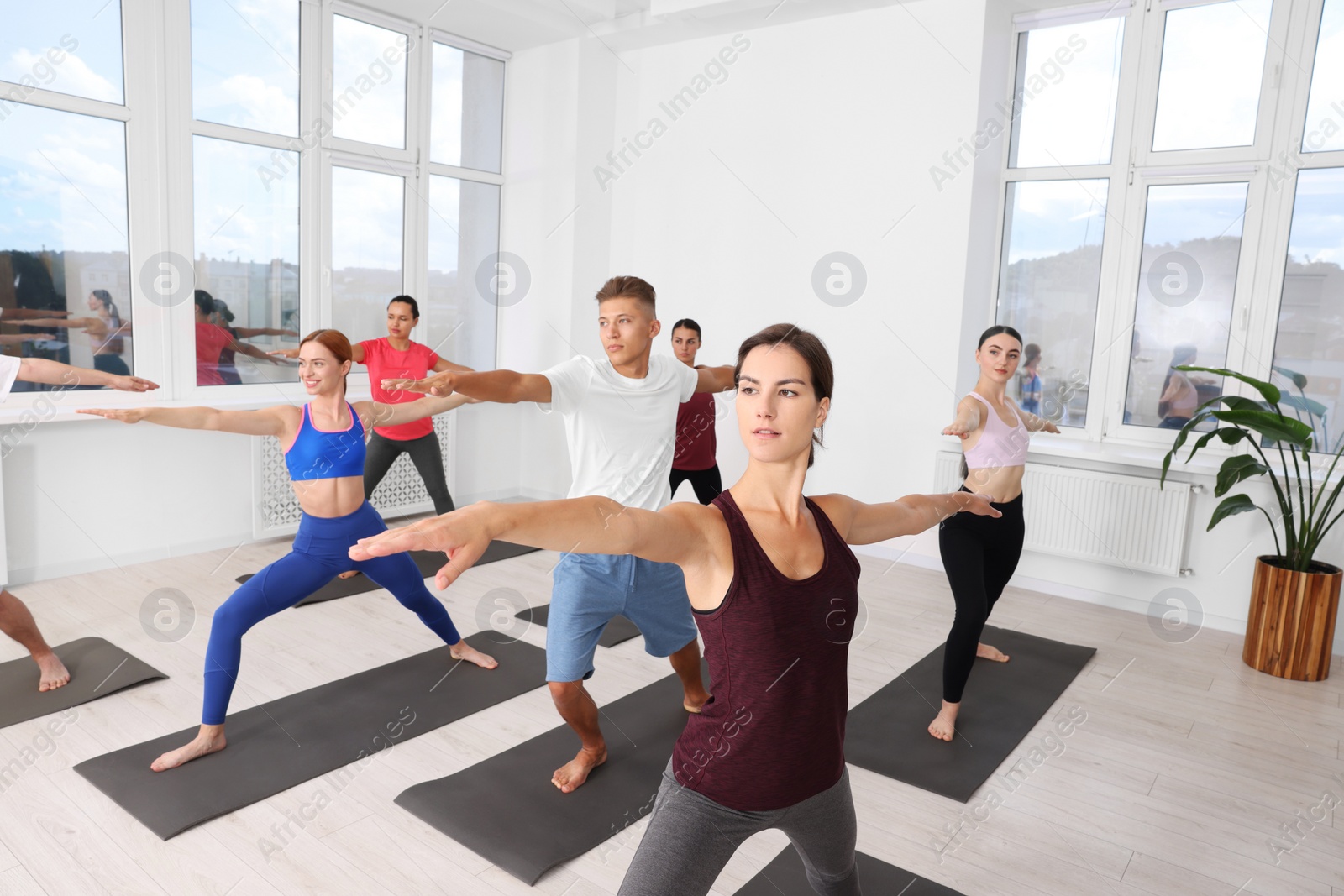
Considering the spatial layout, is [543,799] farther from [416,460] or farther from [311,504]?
[416,460]

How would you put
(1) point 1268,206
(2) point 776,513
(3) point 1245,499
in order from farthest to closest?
(1) point 1268,206 → (3) point 1245,499 → (2) point 776,513

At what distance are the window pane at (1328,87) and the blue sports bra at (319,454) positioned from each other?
177 inches

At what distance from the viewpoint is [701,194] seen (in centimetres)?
563

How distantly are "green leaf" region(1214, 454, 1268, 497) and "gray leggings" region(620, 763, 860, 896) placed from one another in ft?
9.53

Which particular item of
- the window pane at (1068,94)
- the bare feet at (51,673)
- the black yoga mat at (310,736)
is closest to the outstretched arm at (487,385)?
the black yoga mat at (310,736)

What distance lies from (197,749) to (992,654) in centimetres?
294

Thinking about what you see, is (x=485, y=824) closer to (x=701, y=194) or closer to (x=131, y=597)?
(x=131, y=597)

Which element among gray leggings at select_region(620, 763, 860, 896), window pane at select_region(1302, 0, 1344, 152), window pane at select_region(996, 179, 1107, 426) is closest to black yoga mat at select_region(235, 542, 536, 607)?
gray leggings at select_region(620, 763, 860, 896)

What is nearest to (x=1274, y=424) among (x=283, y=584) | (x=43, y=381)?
(x=283, y=584)

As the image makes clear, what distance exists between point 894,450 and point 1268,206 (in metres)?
2.15

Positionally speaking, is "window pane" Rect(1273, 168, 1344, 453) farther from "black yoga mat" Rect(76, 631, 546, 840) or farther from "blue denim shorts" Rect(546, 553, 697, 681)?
"black yoga mat" Rect(76, 631, 546, 840)

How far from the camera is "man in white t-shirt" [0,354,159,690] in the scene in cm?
281

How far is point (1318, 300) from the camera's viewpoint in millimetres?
4168

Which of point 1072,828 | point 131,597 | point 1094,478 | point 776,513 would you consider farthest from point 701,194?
point 776,513
